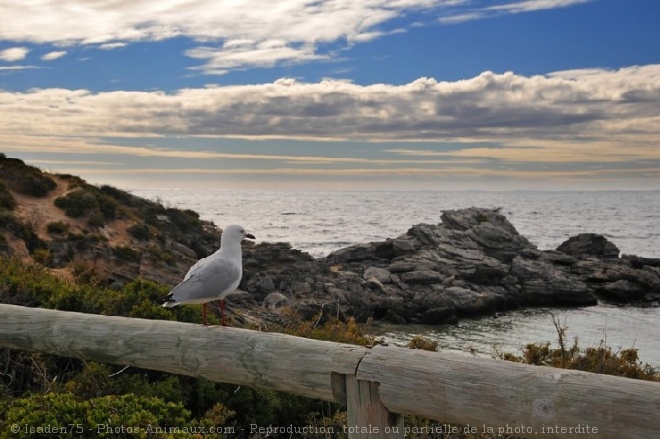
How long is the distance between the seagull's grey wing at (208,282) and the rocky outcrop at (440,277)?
865 inches

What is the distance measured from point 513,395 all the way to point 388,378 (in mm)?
652

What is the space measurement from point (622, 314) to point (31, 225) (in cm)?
2624

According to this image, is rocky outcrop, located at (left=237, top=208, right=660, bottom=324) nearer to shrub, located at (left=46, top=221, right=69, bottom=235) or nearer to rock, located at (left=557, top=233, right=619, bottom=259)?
rock, located at (left=557, top=233, right=619, bottom=259)

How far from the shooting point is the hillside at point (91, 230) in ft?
81.8

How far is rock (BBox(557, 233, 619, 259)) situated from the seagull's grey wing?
1737 inches

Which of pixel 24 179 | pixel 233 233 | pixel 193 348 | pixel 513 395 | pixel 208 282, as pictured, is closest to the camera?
pixel 513 395

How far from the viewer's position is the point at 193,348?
434 cm

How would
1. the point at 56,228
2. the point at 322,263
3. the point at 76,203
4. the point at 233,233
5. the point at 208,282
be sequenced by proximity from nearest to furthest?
the point at 208,282
the point at 233,233
the point at 56,228
the point at 76,203
the point at 322,263

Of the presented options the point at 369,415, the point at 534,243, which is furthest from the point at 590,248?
the point at 369,415

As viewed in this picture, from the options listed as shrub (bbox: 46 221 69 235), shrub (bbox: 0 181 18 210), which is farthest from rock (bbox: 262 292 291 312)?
shrub (bbox: 0 181 18 210)

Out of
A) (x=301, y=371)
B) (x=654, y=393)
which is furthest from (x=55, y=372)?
(x=654, y=393)

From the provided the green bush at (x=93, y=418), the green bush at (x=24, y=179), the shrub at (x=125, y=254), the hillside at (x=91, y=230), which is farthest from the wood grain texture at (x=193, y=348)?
the green bush at (x=24, y=179)

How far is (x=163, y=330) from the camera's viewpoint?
454 centimetres

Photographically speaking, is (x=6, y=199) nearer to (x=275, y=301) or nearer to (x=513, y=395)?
(x=275, y=301)
